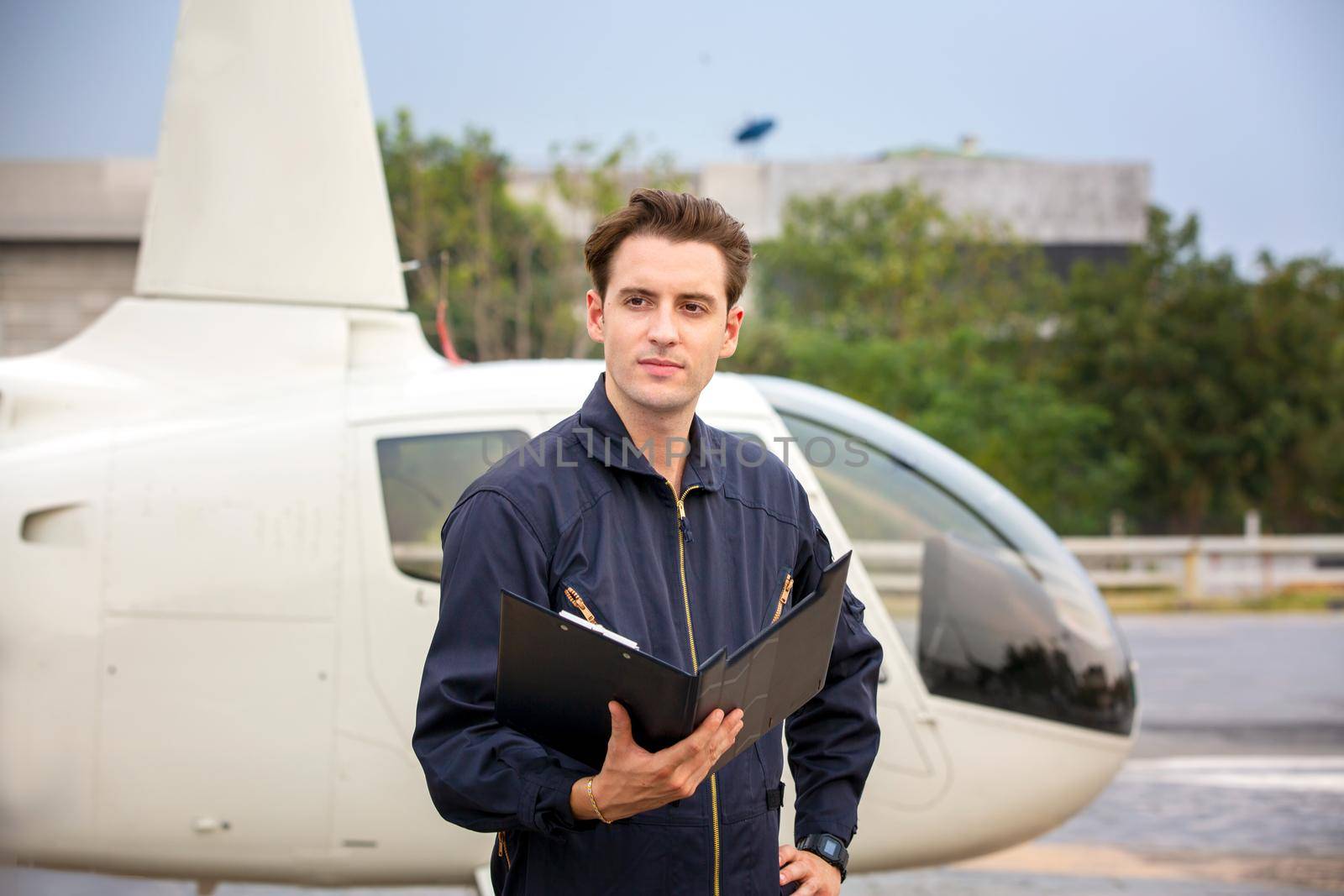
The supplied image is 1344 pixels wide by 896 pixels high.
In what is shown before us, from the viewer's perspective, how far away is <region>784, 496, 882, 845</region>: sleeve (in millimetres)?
2287

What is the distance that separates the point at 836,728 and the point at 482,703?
71 centimetres

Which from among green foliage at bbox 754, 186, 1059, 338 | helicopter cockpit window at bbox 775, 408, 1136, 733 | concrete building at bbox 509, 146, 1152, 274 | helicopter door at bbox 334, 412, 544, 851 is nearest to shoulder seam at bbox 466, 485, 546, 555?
helicopter door at bbox 334, 412, 544, 851

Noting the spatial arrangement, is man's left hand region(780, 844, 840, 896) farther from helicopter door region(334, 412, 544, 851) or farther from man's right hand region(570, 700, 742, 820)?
helicopter door region(334, 412, 544, 851)

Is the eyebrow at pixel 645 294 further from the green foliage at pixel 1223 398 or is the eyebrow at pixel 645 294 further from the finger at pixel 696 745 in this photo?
the green foliage at pixel 1223 398

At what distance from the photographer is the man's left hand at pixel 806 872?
7.19ft

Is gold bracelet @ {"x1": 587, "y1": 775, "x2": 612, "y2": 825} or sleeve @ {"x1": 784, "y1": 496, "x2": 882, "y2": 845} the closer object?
gold bracelet @ {"x1": 587, "y1": 775, "x2": 612, "y2": 825}

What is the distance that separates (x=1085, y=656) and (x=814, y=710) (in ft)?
7.30

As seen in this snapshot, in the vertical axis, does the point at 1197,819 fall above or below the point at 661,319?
below

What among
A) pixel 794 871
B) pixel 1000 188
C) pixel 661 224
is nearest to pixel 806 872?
pixel 794 871

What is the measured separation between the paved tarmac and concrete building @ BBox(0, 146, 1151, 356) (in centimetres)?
1377

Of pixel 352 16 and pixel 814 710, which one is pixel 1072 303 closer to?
pixel 352 16

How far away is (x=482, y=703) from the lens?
195 centimetres

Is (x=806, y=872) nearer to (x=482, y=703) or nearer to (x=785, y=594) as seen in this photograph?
(x=785, y=594)

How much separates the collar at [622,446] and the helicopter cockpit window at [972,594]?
75.4 inches
